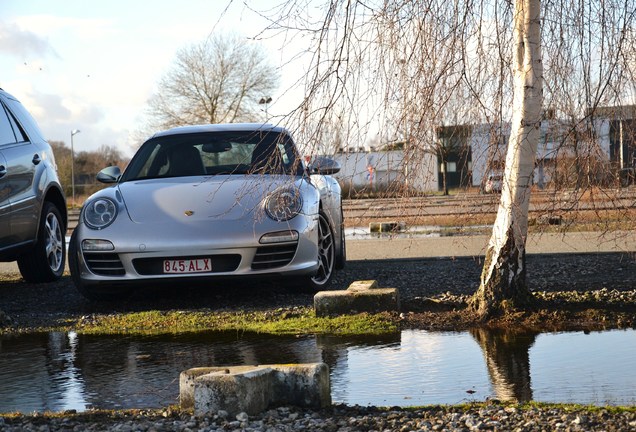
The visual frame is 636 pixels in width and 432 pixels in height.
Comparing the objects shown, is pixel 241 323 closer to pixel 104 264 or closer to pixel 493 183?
pixel 104 264

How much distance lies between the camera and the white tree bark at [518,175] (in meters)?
6.68

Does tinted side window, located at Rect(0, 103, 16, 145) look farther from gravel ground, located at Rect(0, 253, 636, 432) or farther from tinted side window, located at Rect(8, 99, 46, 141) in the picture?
gravel ground, located at Rect(0, 253, 636, 432)

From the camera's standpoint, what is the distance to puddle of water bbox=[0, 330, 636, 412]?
501 cm

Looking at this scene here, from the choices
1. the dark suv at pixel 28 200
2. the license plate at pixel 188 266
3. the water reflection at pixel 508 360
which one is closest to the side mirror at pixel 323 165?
the license plate at pixel 188 266

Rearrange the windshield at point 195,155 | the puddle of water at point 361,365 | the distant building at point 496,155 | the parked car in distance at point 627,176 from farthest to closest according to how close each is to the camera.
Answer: the windshield at point 195,155 < the parked car in distance at point 627,176 < the distant building at point 496,155 < the puddle of water at point 361,365

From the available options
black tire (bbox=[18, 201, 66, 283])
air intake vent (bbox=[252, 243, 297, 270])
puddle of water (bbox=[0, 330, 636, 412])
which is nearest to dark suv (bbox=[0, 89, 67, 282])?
black tire (bbox=[18, 201, 66, 283])

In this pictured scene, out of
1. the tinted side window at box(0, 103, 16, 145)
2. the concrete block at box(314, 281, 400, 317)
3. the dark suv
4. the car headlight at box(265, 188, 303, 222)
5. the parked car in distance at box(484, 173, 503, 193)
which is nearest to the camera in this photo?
the parked car in distance at box(484, 173, 503, 193)

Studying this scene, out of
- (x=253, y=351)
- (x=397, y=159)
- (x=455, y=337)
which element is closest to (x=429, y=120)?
Result: (x=397, y=159)

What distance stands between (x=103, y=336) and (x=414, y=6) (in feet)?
10.1

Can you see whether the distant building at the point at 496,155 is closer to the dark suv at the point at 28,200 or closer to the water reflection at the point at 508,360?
the water reflection at the point at 508,360

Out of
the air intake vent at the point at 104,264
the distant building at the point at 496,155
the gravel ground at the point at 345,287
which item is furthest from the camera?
the gravel ground at the point at 345,287

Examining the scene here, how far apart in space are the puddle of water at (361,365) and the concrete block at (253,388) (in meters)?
0.31

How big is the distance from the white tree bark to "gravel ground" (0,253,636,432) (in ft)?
1.70

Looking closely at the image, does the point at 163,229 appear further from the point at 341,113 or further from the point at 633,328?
the point at 633,328
